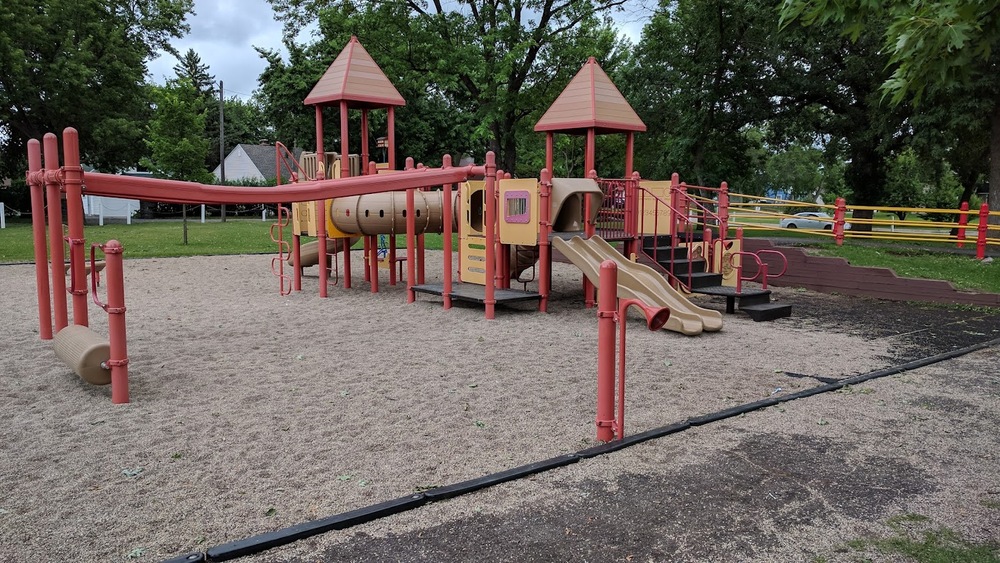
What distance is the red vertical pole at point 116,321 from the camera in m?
5.27

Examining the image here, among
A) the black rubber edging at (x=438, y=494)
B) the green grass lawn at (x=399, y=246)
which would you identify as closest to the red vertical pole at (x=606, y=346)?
the black rubber edging at (x=438, y=494)

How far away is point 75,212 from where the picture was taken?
5.95m

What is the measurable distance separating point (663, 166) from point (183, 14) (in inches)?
1286

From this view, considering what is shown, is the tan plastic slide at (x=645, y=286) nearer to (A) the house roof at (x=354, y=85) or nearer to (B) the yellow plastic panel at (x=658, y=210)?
(B) the yellow plastic panel at (x=658, y=210)

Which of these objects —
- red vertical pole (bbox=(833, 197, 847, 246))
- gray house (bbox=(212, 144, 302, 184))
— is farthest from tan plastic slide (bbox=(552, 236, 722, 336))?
gray house (bbox=(212, 144, 302, 184))

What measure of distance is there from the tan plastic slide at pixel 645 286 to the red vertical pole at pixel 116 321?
5.31m

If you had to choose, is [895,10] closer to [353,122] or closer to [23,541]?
[23,541]

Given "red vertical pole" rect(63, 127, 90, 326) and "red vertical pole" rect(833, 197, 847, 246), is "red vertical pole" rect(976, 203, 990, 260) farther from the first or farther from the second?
"red vertical pole" rect(63, 127, 90, 326)

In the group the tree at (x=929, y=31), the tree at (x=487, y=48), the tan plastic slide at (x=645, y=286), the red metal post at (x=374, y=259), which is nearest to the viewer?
the tree at (x=929, y=31)

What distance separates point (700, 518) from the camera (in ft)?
11.4

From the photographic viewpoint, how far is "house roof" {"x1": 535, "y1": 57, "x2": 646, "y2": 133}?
37.0 ft

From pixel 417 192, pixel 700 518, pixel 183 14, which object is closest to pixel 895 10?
pixel 700 518

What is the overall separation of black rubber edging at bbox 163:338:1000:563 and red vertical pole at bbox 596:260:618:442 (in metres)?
0.14

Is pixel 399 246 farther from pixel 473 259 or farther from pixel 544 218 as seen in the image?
pixel 544 218
